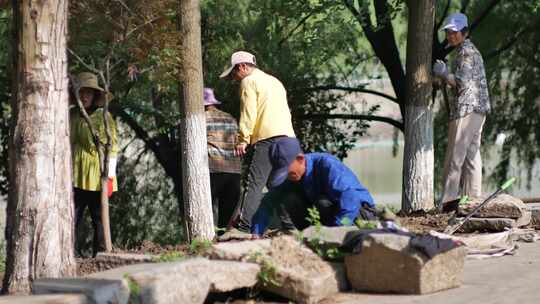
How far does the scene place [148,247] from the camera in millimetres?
10555

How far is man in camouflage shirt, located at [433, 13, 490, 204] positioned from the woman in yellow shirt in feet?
10.8

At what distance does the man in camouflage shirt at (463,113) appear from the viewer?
1086 centimetres

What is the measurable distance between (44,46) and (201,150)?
12.4 feet

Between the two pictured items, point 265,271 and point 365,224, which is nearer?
point 265,271

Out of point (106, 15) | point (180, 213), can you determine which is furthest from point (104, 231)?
point (180, 213)

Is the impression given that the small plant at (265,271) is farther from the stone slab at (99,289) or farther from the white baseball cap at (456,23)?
the white baseball cap at (456,23)

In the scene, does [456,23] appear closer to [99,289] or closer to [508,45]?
[99,289]

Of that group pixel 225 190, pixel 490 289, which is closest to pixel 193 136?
pixel 225 190

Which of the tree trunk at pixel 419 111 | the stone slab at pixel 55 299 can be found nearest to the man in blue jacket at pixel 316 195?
the stone slab at pixel 55 299

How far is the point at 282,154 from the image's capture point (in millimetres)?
9586

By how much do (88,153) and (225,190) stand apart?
5.99ft

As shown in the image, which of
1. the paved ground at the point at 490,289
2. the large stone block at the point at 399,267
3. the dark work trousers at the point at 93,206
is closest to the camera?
the paved ground at the point at 490,289

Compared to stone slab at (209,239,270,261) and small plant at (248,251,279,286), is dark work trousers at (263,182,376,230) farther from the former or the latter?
small plant at (248,251,279,286)

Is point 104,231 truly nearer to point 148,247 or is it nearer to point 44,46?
point 148,247
